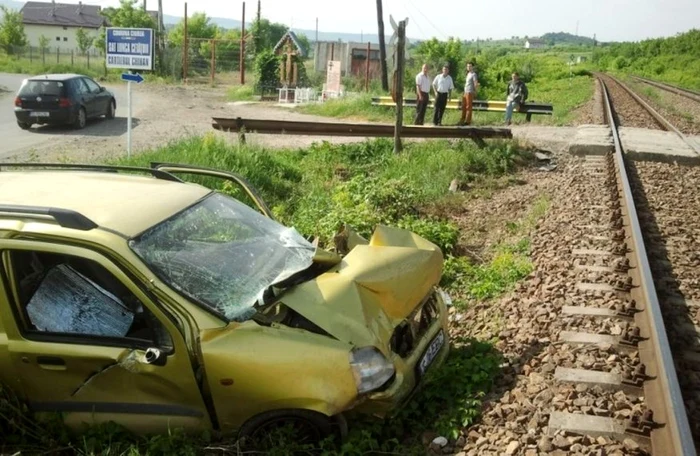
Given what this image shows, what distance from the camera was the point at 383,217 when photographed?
9.24 metres

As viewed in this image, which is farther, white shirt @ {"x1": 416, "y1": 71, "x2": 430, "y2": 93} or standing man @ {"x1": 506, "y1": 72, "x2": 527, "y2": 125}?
standing man @ {"x1": 506, "y1": 72, "x2": 527, "y2": 125}

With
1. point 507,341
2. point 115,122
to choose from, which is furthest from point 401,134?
→ point 115,122

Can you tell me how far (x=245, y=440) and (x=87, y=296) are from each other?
1255 millimetres

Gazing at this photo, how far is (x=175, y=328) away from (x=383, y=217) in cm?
524

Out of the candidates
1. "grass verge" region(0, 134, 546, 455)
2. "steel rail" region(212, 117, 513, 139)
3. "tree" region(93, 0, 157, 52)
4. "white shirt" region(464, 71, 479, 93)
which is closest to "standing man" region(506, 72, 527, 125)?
"white shirt" region(464, 71, 479, 93)

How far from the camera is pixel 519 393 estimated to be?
4852 millimetres

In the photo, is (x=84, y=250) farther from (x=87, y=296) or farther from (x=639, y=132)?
(x=639, y=132)

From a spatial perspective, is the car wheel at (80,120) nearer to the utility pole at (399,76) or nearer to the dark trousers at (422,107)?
the dark trousers at (422,107)

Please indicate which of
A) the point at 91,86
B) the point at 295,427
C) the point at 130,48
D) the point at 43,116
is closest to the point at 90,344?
the point at 295,427

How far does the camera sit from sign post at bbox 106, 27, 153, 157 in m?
14.3

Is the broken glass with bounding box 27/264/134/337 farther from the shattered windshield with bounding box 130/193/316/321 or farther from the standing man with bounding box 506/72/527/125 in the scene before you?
the standing man with bounding box 506/72/527/125

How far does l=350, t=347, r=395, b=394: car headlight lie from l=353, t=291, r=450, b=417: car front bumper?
50 mm

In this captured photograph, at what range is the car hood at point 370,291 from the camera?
442 cm

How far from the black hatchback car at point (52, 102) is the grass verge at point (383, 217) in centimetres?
922
